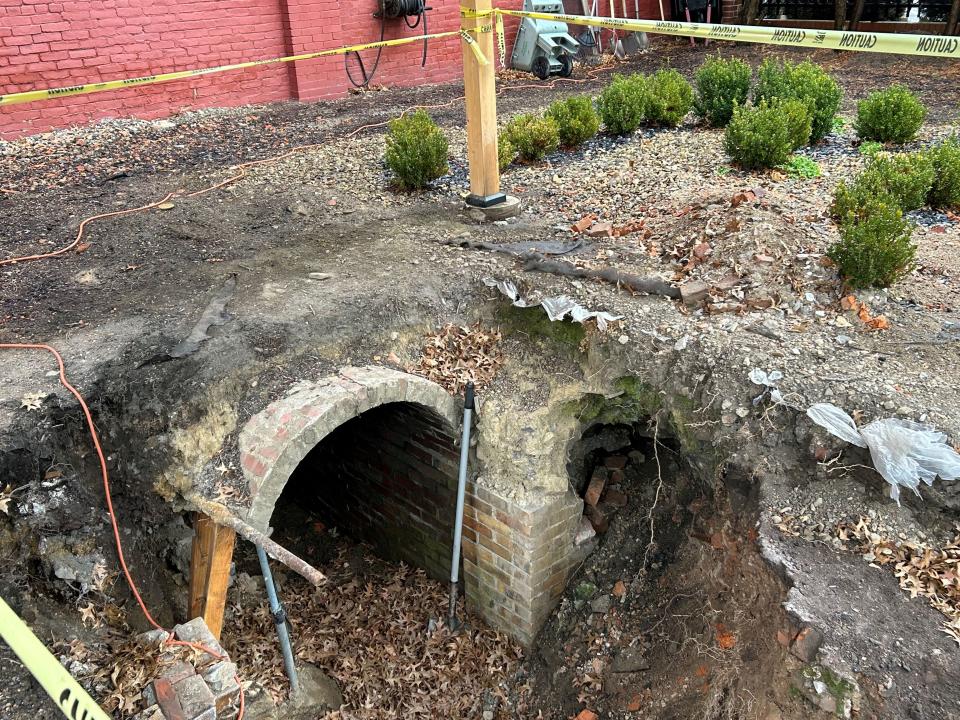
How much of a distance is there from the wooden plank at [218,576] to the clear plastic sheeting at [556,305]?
2.52 metres

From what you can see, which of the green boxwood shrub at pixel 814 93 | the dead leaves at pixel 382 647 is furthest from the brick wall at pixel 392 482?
the green boxwood shrub at pixel 814 93

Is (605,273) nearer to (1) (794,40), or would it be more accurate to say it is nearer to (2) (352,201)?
(1) (794,40)

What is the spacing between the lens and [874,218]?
5.29m

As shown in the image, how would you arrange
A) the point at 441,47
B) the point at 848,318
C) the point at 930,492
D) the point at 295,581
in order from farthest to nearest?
1. the point at 441,47
2. the point at 295,581
3. the point at 848,318
4. the point at 930,492

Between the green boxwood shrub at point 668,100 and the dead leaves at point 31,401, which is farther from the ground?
the green boxwood shrub at point 668,100

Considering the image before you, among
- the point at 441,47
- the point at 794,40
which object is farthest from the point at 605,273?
the point at 441,47

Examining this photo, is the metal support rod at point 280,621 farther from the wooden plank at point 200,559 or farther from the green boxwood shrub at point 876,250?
the green boxwood shrub at point 876,250

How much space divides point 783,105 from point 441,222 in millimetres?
3763

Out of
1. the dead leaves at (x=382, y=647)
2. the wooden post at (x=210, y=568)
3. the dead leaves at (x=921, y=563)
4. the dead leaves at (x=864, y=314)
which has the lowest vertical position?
the dead leaves at (x=382, y=647)

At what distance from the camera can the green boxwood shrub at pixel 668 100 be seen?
914cm

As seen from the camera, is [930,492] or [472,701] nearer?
[930,492]

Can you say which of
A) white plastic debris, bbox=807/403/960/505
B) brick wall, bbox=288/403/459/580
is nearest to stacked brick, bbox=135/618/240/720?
brick wall, bbox=288/403/459/580

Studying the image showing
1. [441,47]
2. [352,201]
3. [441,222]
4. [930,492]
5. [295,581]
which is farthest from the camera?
[441,47]

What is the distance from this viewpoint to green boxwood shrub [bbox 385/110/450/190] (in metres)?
7.43
